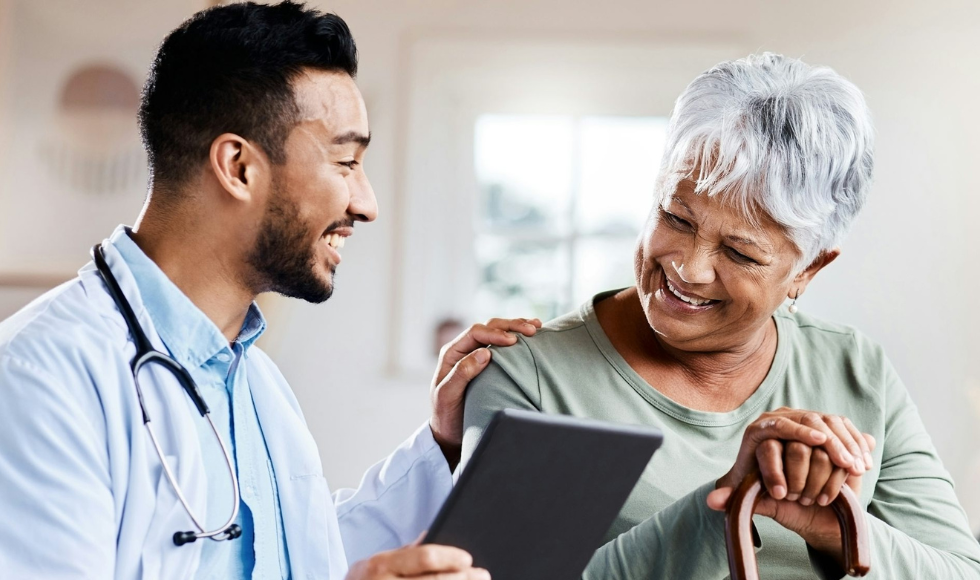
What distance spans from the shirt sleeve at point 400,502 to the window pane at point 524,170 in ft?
6.51

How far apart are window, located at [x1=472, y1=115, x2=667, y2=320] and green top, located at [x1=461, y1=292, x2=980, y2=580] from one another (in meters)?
1.95

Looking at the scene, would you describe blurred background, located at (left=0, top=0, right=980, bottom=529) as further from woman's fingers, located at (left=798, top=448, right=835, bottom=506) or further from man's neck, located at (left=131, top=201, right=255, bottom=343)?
woman's fingers, located at (left=798, top=448, right=835, bottom=506)

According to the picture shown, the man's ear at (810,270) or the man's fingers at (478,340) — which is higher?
the man's ear at (810,270)

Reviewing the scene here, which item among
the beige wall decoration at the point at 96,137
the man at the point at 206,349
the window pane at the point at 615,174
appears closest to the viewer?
the man at the point at 206,349

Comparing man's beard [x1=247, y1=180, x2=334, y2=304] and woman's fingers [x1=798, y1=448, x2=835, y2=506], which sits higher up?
man's beard [x1=247, y1=180, x2=334, y2=304]

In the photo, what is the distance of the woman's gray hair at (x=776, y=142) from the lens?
1345mm

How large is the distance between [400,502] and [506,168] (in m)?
2.07

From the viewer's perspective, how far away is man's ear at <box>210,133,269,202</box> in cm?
125

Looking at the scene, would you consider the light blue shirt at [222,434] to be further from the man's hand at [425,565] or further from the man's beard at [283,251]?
the man's hand at [425,565]

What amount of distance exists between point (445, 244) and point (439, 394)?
6.63 ft

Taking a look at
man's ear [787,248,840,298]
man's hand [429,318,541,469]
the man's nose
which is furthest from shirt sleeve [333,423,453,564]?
man's ear [787,248,840,298]

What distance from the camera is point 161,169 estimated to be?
4.19ft

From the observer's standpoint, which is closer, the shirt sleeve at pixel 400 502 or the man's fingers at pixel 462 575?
the man's fingers at pixel 462 575

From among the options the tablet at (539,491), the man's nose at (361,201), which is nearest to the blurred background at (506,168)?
the man's nose at (361,201)
